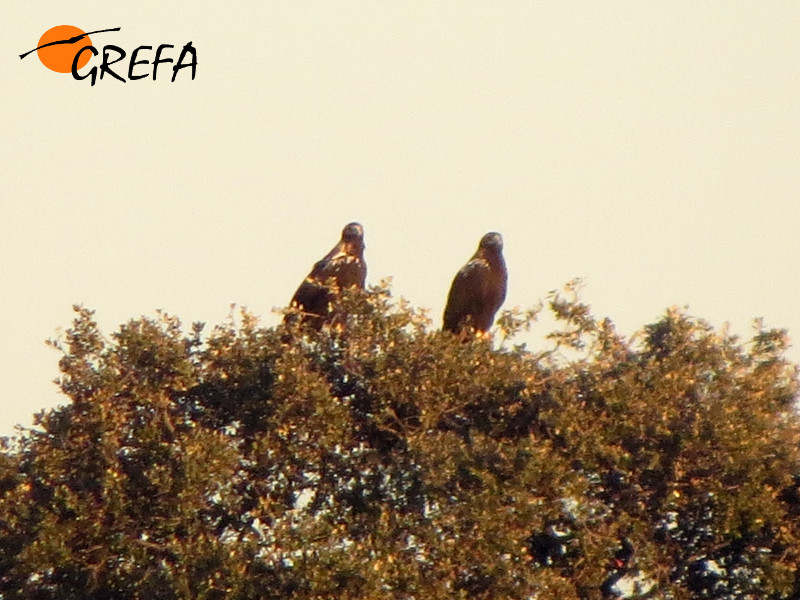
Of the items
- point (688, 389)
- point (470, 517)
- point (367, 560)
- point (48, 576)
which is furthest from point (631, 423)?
point (48, 576)

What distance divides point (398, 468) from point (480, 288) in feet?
16.8

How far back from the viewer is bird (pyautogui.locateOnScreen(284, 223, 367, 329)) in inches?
582

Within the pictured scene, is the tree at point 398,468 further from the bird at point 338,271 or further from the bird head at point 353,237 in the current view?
the bird head at point 353,237

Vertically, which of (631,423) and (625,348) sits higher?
(625,348)

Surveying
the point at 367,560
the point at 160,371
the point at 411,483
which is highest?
the point at 160,371

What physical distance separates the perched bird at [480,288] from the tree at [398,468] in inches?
148

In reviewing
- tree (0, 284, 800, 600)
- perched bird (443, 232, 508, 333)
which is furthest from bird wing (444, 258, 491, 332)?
tree (0, 284, 800, 600)

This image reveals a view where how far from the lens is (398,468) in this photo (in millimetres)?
10938

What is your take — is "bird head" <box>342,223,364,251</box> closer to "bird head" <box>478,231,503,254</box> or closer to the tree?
"bird head" <box>478,231,503,254</box>

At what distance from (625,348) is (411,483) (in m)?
2.09

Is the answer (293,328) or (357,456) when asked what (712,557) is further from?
(293,328)

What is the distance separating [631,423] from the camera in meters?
11.2

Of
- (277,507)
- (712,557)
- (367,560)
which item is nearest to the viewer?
(367,560)

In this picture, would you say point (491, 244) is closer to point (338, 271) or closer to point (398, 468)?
point (338, 271)
